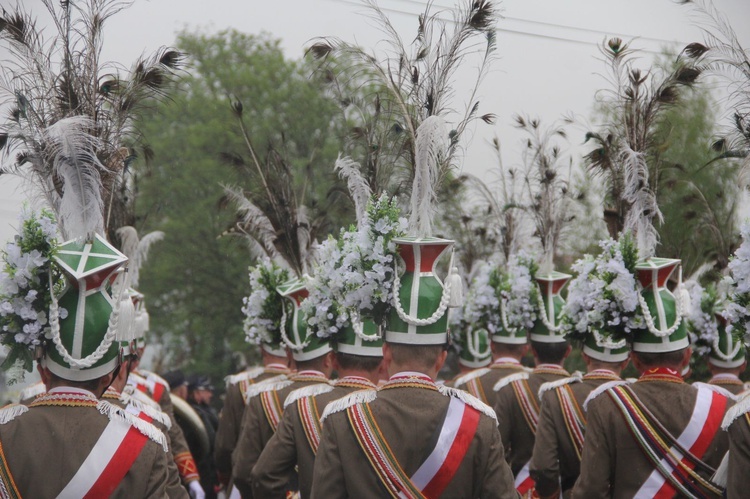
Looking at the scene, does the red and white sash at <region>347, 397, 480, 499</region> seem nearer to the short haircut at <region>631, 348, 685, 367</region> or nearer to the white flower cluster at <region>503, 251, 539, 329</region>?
the short haircut at <region>631, 348, 685, 367</region>

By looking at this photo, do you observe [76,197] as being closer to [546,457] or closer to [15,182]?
[15,182]

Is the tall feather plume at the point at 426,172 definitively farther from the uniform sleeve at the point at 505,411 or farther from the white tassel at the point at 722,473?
the uniform sleeve at the point at 505,411

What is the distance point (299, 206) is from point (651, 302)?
10.5 feet

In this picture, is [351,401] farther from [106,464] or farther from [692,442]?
[692,442]

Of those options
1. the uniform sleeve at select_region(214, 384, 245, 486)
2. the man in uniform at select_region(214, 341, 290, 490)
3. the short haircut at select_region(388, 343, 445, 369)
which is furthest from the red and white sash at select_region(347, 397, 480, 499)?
the uniform sleeve at select_region(214, 384, 245, 486)

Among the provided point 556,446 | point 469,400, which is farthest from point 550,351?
point 469,400

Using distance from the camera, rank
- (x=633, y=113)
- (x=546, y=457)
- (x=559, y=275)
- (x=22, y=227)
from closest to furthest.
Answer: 1. (x=22, y=227)
2. (x=633, y=113)
3. (x=546, y=457)
4. (x=559, y=275)

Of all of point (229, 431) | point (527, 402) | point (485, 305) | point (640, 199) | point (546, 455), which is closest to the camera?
point (640, 199)

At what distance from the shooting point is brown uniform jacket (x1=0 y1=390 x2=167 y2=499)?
4.08 metres

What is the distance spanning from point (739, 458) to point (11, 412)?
3.10 m

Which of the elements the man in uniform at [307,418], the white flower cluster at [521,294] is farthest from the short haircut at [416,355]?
the white flower cluster at [521,294]

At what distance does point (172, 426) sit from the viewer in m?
7.43

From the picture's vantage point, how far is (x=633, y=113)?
20.4 ft

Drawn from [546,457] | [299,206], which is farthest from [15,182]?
[546,457]
